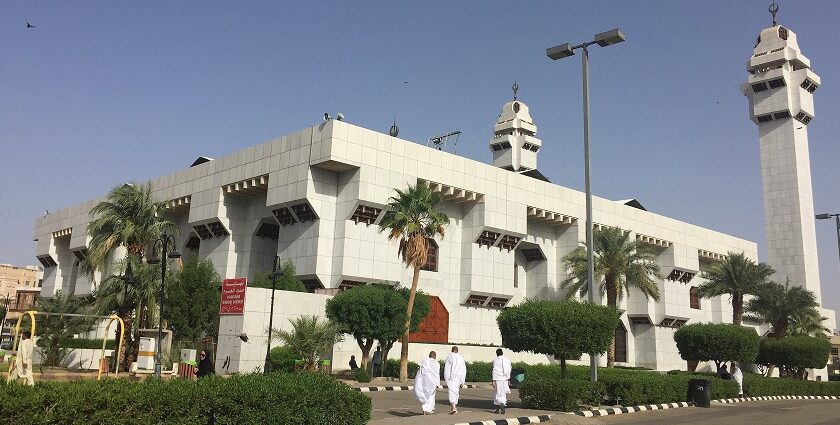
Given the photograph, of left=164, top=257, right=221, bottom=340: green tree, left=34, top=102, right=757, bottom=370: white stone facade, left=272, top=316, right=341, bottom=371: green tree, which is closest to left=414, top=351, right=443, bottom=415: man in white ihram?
left=272, top=316, right=341, bottom=371: green tree

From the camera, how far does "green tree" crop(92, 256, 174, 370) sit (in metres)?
29.1

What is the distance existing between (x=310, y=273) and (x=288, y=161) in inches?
271

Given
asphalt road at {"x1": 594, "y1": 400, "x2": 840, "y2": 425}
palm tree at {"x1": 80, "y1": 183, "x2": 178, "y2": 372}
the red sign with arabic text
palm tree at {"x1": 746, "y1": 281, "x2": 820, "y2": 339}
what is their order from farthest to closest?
palm tree at {"x1": 746, "y1": 281, "x2": 820, "y2": 339}
the red sign with arabic text
palm tree at {"x1": 80, "y1": 183, "x2": 178, "y2": 372}
asphalt road at {"x1": 594, "y1": 400, "x2": 840, "y2": 425}

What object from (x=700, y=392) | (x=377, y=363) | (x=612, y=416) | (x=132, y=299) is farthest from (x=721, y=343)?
(x=132, y=299)

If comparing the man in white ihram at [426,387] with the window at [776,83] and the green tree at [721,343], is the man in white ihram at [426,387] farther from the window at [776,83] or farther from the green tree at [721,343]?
the window at [776,83]

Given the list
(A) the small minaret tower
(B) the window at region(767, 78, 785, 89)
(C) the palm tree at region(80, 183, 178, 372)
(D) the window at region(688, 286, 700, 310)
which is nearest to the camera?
(C) the palm tree at region(80, 183, 178, 372)

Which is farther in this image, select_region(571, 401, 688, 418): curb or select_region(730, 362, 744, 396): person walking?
select_region(730, 362, 744, 396): person walking

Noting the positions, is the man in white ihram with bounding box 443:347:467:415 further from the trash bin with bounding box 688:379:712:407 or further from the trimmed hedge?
the trash bin with bounding box 688:379:712:407

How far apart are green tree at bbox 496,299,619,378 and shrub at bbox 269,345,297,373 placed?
12.8 metres

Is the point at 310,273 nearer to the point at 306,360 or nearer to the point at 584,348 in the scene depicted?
the point at 306,360

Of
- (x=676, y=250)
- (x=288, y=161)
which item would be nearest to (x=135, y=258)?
(x=288, y=161)

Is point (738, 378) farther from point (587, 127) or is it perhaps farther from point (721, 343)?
point (587, 127)

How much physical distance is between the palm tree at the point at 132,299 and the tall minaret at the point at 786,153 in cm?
6445

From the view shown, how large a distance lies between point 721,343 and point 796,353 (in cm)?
1260
